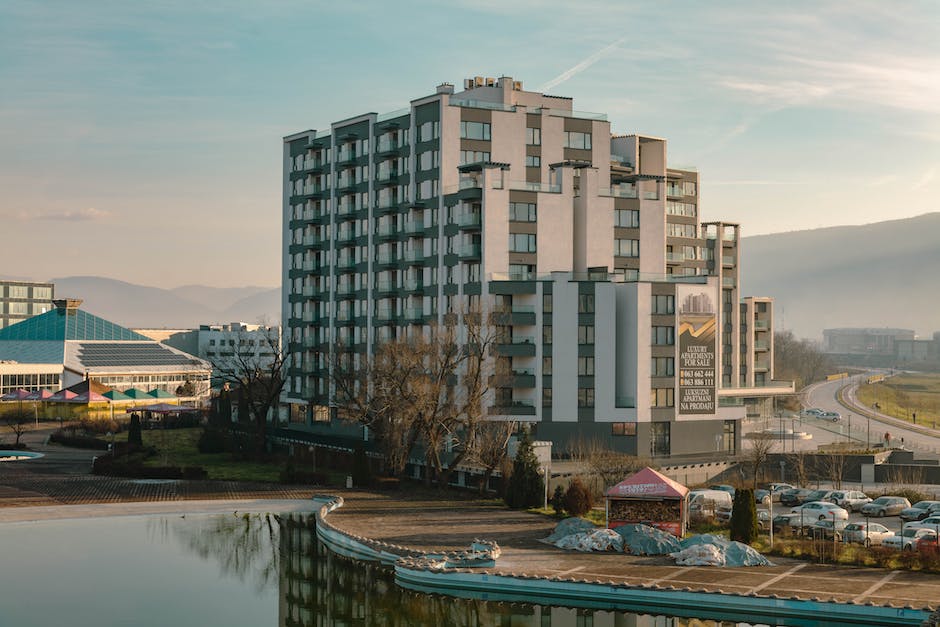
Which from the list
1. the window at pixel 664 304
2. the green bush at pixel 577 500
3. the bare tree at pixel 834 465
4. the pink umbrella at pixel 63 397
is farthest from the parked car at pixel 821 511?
the pink umbrella at pixel 63 397

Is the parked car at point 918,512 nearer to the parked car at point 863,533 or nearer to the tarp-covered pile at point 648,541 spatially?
the parked car at point 863,533

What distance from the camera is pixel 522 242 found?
9281 cm

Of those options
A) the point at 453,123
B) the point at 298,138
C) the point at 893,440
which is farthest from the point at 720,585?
the point at 298,138

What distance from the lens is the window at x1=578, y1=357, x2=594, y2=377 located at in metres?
88.4

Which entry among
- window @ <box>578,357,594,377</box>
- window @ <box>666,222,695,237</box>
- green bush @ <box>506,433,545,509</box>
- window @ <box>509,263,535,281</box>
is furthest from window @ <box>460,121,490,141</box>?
window @ <box>666,222,695,237</box>

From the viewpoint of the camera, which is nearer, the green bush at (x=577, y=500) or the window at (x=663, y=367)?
the green bush at (x=577, y=500)

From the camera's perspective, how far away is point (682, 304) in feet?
293

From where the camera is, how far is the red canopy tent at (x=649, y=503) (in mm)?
56812

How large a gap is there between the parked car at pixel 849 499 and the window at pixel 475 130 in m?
45.0

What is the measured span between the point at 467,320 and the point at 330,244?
41.8 m

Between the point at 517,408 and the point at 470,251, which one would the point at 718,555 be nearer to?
the point at 517,408

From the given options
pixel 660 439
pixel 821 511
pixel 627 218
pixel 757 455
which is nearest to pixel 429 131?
pixel 627 218

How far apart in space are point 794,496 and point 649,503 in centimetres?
2319

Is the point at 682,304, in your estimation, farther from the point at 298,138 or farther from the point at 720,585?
the point at 298,138
